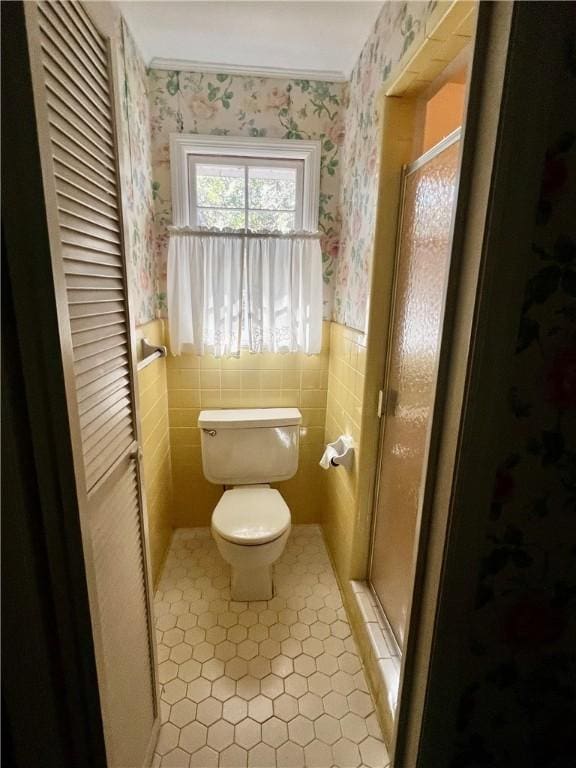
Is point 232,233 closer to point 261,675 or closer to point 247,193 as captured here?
point 247,193

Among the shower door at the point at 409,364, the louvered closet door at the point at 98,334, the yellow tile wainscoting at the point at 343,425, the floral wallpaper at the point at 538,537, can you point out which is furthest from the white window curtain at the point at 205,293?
the floral wallpaper at the point at 538,537

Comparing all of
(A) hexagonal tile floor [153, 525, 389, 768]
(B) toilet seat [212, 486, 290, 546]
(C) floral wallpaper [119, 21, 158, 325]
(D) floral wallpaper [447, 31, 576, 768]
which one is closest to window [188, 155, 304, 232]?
(C) floral wallpaper [119, 21, 158, 325]

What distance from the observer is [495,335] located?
56 cm

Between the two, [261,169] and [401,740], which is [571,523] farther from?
[261,169]

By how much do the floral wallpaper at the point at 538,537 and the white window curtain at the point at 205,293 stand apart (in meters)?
1.47

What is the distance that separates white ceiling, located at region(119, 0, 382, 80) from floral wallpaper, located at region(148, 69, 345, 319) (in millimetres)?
51

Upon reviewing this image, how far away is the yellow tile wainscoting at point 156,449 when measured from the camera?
162 centimetres

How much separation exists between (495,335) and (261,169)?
1705mm

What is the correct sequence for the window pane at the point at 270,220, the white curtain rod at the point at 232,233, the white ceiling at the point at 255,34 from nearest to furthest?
the white ceiling at the point at 255,34, the white curtain rod at the point at 232,233, the window pane at the point at 270,220

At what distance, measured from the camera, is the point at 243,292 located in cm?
188

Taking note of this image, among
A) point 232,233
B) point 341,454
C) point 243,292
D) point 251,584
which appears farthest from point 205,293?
point 251,584

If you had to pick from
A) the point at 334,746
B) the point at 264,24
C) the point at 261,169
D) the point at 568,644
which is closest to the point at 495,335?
the point at 568,644

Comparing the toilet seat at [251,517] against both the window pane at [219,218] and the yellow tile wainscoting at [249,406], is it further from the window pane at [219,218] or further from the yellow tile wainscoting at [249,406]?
the window pane at [219,218]

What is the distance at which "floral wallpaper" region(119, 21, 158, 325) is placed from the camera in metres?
1.41
